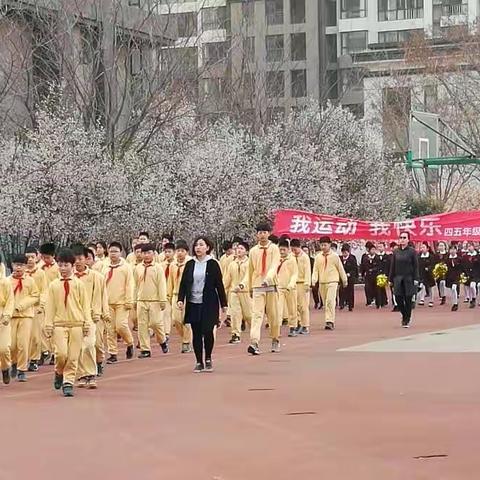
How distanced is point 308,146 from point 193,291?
25.7m

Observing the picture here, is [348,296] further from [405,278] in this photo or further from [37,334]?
[37,334]

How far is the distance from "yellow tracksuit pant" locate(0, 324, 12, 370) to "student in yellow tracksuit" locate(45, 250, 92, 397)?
Answer: 2.63 feet

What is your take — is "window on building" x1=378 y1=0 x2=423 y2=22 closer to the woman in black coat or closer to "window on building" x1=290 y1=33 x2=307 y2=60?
"window on building" x1=290 y1=33 x2=307 y2=60

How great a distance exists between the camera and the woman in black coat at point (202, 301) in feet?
53.7

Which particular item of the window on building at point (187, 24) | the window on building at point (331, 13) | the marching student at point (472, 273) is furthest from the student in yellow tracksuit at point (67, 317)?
the window on building at point (331, 13)

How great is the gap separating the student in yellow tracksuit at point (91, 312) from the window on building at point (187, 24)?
66.1 feet

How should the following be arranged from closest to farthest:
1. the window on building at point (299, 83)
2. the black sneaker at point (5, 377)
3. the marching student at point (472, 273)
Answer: the black sneaker at point (5, 377) < the marching student at point (472, 273) < the window on building at point (299, 83)

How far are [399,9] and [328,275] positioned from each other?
58.4 metres

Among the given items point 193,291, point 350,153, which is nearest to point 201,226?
point 350,153

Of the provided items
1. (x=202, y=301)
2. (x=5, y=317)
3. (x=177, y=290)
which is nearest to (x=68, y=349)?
(x=5, y=317)

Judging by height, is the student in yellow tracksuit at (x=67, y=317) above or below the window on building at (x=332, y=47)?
below

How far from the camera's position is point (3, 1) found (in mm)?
30891

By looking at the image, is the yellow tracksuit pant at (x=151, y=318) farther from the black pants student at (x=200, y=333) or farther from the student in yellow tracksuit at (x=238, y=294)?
the black pants student at (x=200, y=333)

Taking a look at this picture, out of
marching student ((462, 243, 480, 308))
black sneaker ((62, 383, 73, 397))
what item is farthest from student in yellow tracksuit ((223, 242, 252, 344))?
marching student ((462, 243, 480, 308))
